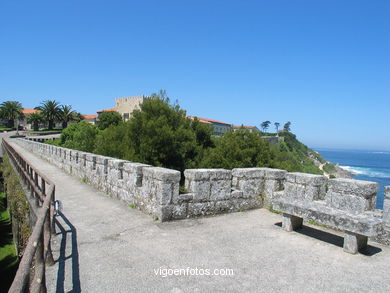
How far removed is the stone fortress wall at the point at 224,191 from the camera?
171 inches

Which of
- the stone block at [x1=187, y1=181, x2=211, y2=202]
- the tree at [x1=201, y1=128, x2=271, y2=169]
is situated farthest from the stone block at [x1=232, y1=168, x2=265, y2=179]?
the tree at [x1=201, y1=128, x2=271, y2=169]

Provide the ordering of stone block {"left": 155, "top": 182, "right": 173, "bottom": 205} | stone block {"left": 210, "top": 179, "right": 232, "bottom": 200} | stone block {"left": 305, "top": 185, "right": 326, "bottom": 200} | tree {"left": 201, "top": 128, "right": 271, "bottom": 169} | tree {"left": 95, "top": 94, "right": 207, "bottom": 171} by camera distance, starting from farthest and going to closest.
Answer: tree {"left": 95, "top": 94, "right": 207, "bottom": 171}
tree {"left": 201, "top": 128, "right": 271, "bottom": 169}
stone block {"left": 210, "top": 179, "right": 232, "bottom": 200}
stone block {"left": 305, "top": 185, "right": 326, "bottom": 200}
stone block {"left": 155, "top": 182, "right": 173, "bottom": 205}

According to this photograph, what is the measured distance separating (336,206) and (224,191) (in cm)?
184

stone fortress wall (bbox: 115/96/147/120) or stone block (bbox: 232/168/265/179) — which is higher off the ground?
stone fortress wall (bbox: 115/96/147/120)

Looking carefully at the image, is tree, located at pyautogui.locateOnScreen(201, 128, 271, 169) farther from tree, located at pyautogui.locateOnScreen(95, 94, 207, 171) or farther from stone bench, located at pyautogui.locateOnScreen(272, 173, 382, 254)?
stone bench, located at pyautogui.locateOnScreen(272, 173, 382, 254)

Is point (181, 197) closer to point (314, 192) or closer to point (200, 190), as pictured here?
point (200, 190)

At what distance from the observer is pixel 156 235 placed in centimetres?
409

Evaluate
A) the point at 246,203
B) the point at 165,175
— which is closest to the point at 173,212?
the point at 165,175

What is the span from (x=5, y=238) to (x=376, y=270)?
567 inches

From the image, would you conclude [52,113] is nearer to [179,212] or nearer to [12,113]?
[12,113]

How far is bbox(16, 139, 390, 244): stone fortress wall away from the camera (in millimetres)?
4340

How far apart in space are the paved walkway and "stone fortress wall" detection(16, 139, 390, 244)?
267 millimetres

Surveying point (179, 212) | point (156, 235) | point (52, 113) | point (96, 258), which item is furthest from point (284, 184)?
point (52, 113)

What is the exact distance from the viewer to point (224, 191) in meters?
5.28
